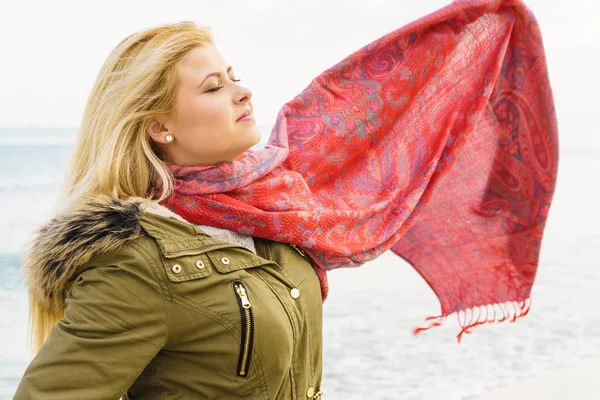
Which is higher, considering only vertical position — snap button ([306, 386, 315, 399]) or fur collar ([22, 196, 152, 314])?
fur collar ([22, 196, 152, 314])

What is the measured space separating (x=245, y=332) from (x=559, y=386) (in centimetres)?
318

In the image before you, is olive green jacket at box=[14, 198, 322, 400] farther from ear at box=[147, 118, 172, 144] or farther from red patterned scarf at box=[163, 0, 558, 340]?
red patterned scarf at box=[163, 0, 558, 340]

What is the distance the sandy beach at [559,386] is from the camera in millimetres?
3844

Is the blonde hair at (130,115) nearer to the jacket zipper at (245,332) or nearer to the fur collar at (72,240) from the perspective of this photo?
the fur collar at (72,240)

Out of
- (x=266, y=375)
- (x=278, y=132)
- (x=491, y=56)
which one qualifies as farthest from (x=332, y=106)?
(x=266, y=375)

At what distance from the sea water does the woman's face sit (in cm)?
166

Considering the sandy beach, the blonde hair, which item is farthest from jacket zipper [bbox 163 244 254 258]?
the sandy beach

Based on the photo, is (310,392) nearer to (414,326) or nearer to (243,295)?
(243,295)

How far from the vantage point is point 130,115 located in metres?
1.64

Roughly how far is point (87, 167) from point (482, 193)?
4.55 ft

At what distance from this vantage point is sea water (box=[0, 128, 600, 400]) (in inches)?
178

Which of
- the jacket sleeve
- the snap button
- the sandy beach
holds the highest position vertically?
the jacket sleeve

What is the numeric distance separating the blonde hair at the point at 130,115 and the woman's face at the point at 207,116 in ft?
0.09

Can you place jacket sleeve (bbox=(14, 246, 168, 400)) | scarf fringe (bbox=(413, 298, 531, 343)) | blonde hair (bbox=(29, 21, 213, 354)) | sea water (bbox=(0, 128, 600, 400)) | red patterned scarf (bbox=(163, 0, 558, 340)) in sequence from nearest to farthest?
jacket sleeve (bbox=(14, 246, 168, 400)) < blonde hair (bbox=(29, 21, 213, 354)) < red patterned scarf (bbox=(163, 0, 558, 340)) < scarf fringe (bbox=(413, 298, 531, 343)) < sea water (bbox=(0, 128, 600, 400))
